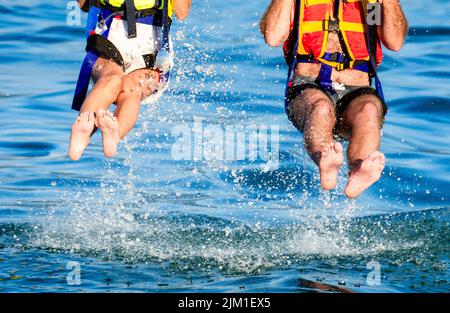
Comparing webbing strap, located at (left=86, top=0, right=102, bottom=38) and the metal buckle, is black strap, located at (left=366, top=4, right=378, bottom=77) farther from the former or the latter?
→ webbing strap, located at (left=86, top=0, right=102, bottom=38)

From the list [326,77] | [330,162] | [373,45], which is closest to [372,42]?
[373,45]

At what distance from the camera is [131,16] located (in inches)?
361

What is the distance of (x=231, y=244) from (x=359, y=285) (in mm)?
1432

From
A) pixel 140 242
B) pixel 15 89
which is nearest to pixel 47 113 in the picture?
pixel 15 89

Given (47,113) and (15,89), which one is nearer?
(47,113)

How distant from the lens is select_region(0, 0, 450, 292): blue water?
8414 millimetres

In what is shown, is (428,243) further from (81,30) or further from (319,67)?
(81,30)

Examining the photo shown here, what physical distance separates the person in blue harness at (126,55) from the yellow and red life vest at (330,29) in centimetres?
102

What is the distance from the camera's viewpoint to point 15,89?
15367 millimetres

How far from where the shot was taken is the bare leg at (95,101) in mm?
8125

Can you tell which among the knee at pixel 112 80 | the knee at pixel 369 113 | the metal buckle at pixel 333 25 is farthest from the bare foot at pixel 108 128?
the metal buckle at pixel 333 25

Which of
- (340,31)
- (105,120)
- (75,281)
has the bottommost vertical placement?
(75,281)
